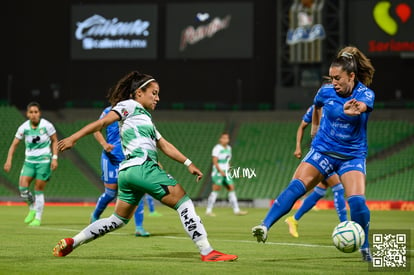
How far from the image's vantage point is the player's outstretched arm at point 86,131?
8.34 meters

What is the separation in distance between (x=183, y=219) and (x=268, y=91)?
106 ft

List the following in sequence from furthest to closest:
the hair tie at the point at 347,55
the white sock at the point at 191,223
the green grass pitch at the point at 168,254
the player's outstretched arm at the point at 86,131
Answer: the hair tie at the point at 347,55
the white sock at the point at 191,223
the green grass pitch at the point at 168,254
the player's outstretched arm at the point at 86,131

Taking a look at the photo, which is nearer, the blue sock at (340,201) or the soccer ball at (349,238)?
the soccer ball at (349,238)

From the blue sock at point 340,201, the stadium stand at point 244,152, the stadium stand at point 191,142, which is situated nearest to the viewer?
the blue sock at point 340,201

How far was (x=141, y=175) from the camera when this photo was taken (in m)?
9.50

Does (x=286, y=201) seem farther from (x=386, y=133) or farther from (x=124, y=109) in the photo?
(x=386, y=133)

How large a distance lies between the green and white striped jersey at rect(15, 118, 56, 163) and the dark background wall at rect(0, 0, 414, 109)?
23.9 meters

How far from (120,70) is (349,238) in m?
34.9

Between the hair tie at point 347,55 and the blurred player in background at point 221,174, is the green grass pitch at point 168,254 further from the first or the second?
the blurred player in background at point 221,174

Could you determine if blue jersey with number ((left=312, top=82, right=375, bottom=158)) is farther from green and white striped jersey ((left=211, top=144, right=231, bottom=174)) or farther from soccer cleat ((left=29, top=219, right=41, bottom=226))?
green and white striped jersey ((left=211, top=144, right=231, bottom=174))

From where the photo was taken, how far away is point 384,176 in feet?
119

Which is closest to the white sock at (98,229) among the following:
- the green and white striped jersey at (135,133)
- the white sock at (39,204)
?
the green and white striped jersey at (135,133)

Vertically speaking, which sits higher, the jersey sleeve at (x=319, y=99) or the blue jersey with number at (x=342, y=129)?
the jersey sleeve at (x=319, y=99)

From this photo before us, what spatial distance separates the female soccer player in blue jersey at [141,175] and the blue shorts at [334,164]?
1.46 meters
